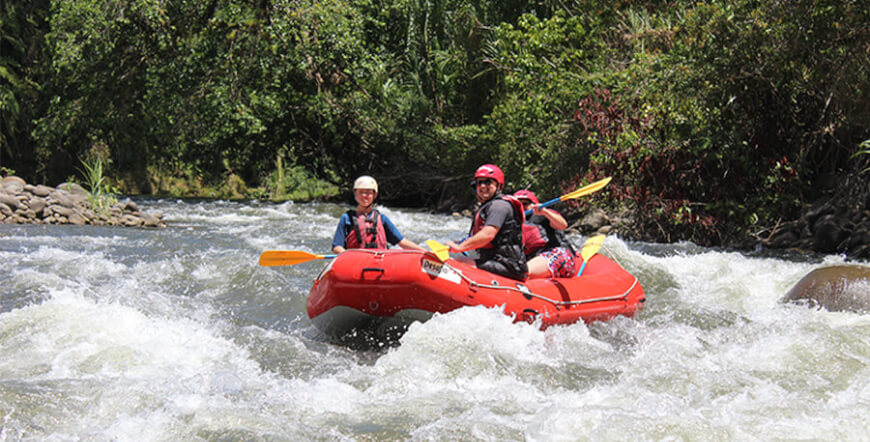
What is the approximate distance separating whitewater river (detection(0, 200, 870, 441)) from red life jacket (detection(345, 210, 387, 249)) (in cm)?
64

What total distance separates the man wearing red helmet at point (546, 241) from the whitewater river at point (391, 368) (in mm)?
Result: 478

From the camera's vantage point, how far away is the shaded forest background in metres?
8.67

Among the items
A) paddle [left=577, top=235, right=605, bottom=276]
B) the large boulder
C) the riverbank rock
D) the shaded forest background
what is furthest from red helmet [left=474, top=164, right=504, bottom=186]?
the riverbank rock

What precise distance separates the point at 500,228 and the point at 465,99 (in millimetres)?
9751

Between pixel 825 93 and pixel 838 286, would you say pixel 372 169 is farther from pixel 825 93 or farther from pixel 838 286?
pixel 838 286

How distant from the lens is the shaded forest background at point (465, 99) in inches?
341

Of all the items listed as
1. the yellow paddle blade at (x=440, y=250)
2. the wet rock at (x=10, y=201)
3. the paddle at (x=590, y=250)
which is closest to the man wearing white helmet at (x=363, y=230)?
A: the yellow paddle blade at (x=440, y=250)

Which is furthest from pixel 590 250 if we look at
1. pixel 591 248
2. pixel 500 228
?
pixel 500 228

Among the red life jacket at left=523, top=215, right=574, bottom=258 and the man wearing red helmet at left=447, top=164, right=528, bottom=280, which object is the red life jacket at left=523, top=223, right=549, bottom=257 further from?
the man wearing red helmet at left=447, top=164, right=528, bottom=280

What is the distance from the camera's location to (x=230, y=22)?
13805 millimetres

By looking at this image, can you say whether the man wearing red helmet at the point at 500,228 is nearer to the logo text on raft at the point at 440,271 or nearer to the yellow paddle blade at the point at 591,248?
the logo text on raft at the point at 440,271

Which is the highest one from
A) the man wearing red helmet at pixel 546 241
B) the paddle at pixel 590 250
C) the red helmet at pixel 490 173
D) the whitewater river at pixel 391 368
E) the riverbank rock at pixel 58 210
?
the red helmet at pixel 490 173

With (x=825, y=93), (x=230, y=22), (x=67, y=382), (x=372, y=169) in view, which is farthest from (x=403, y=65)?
(x=67, y=382)

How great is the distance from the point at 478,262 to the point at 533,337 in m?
0.63
